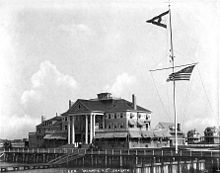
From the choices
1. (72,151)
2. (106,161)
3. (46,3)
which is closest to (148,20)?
(46,3)

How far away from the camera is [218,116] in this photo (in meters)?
25.8

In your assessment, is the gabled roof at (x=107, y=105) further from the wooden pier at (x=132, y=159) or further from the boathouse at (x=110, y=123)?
the wooden pier at (x=132, y=159)

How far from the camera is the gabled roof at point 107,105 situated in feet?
240

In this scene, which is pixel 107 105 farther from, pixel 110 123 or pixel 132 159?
pixel 132 159

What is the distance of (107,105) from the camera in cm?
7800

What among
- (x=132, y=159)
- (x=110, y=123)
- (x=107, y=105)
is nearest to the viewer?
(x=132, y=159)

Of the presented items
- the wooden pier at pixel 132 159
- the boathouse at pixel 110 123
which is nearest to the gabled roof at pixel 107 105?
the boathouse at pixel 110 123

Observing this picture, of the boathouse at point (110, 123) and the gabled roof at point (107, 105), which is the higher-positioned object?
the gabled roof at point (107, 105)

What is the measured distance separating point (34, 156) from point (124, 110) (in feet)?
62.3

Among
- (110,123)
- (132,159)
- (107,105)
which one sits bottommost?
(132,159)

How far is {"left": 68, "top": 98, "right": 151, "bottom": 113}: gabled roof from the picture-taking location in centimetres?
7300

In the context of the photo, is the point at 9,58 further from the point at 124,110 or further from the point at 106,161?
the point at 124,110

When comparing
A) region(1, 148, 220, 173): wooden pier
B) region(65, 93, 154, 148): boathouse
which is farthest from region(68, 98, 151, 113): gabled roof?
region(1, 148, 220, 173): wooden pier

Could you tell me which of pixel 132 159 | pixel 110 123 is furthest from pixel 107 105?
pixel 132 159
